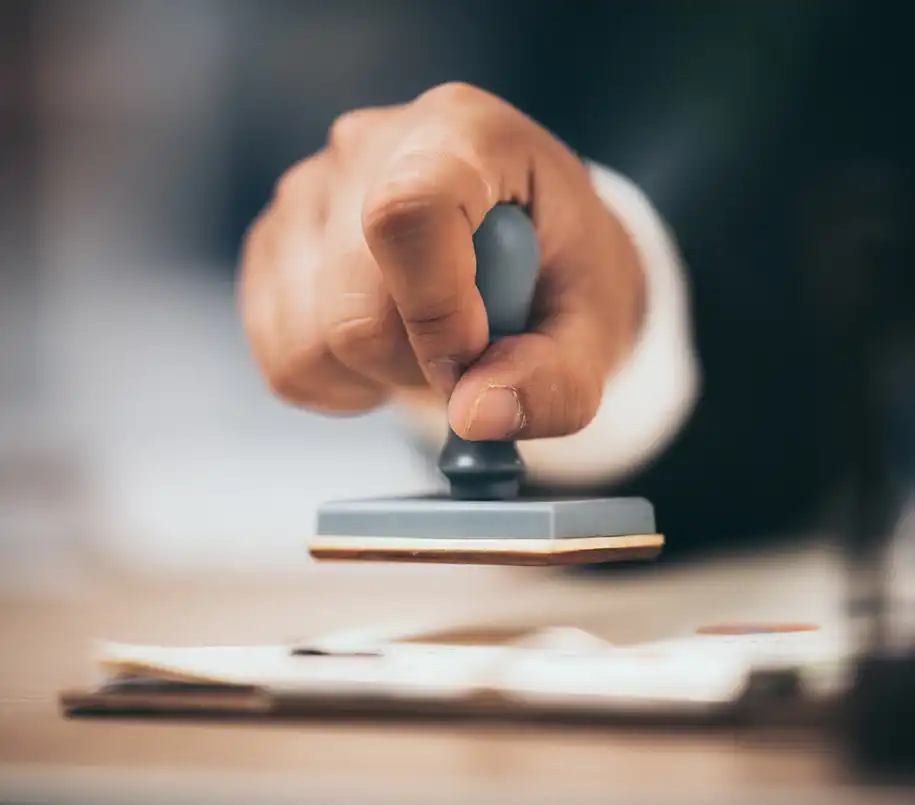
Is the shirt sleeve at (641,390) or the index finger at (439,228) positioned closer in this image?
the index finger at (439,228)

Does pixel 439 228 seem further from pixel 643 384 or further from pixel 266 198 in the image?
pixel 266 198

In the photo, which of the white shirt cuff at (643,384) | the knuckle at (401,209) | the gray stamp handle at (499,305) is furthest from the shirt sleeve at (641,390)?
the knuckle at (401,209)

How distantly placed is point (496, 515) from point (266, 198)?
1.94ft

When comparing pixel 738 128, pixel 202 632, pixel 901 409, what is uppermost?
pixel 738 128

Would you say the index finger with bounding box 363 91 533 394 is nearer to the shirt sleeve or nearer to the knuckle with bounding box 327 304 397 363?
the knuckle with bounding box 327 304 397 363

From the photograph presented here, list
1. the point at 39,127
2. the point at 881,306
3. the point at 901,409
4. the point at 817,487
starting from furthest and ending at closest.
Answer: the point at 39,127
the point at 817,487
the point at 901,409
the point at 881,306

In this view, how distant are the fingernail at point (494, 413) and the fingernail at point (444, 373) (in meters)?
0.02

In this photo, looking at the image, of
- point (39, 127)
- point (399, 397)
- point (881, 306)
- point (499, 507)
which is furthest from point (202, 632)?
point (39, 127)

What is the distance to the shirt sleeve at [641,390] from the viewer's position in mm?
721

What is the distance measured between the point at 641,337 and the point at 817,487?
252 mm

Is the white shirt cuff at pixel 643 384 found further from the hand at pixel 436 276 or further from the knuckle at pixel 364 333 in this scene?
the knuckle at pixel 364 333

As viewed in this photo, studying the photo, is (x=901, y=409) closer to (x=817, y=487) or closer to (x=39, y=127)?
(x=817, y=487)

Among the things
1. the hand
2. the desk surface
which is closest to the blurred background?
the hand

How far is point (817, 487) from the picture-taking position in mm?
834
